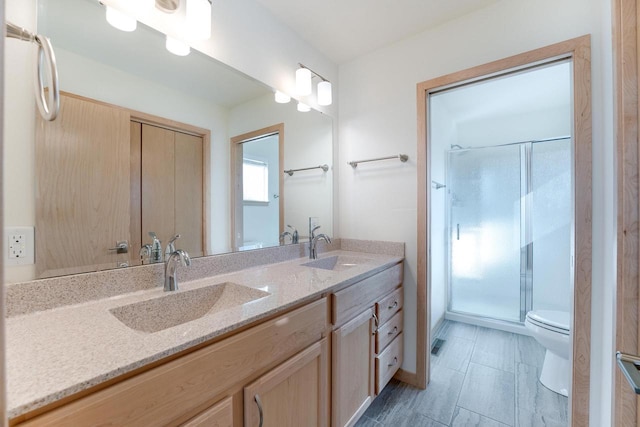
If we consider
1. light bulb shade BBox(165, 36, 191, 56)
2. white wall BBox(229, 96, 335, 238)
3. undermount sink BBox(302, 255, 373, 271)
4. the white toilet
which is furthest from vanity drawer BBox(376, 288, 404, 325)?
light bulb shade BBox(165, 36, 191, 56)

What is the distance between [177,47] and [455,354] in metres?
2.80

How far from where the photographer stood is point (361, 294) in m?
1.41

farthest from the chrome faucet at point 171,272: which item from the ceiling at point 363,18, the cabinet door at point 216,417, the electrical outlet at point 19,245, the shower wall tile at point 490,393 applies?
the shower wall tile at point 490,393

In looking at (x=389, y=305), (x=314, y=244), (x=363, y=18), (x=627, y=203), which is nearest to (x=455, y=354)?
(x=389, y=305)

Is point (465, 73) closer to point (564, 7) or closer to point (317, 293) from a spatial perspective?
point (564, 7)

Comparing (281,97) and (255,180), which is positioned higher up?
(281,97)

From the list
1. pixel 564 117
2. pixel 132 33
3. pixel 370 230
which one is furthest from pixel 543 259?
pixel 132 33

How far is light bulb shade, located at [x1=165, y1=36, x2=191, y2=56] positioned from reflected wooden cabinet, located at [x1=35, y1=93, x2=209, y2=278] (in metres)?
0.32

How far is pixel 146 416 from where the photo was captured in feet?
2.02

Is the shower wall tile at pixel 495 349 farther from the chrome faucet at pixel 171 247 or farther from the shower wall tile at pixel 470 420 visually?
the chrome faucet at pixel 171 247

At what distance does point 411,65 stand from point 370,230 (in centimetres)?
120

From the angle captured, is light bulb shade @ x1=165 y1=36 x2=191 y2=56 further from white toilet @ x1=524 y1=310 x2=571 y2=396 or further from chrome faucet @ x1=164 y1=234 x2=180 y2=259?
white toilet @ x1=524 y1=310 x2=571 y2=396

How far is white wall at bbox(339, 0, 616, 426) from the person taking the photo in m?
1.27

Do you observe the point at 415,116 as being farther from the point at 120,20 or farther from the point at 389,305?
the point at 120,20
